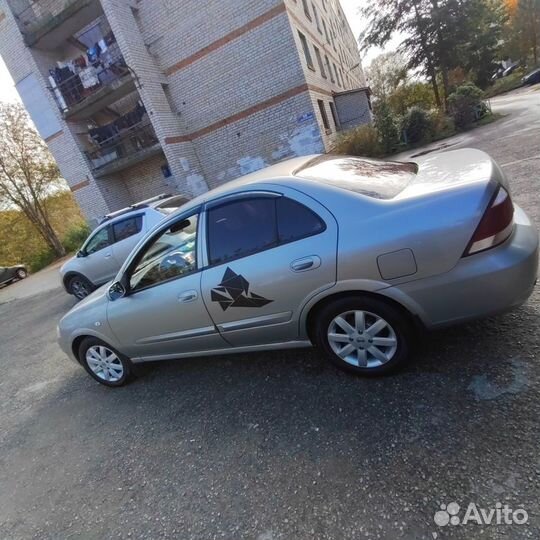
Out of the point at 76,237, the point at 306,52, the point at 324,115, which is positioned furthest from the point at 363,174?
the point at 76,237

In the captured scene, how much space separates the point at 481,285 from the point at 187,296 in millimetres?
2036

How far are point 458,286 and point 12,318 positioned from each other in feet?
34.6

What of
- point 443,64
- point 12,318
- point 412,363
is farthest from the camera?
point 443,64

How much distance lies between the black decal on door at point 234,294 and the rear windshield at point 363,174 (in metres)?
0.89

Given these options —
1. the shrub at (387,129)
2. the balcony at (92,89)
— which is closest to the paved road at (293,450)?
the shrub at (387,129)

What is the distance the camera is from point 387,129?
497 inches

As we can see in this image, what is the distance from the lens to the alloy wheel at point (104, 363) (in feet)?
11.6

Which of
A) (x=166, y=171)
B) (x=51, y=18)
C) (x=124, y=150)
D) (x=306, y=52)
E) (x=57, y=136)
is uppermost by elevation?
(x=51, y=18)

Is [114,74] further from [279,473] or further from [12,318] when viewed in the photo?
[279,473]

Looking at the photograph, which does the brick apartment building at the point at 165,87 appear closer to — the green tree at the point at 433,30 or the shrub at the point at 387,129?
the shrub at the point at 387,129

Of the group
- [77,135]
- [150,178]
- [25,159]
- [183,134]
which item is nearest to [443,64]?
[183,134]

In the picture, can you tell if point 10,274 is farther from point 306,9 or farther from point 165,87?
point 306,9

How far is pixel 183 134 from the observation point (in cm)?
1453

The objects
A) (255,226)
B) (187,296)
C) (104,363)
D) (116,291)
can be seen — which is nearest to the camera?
(255,226)
